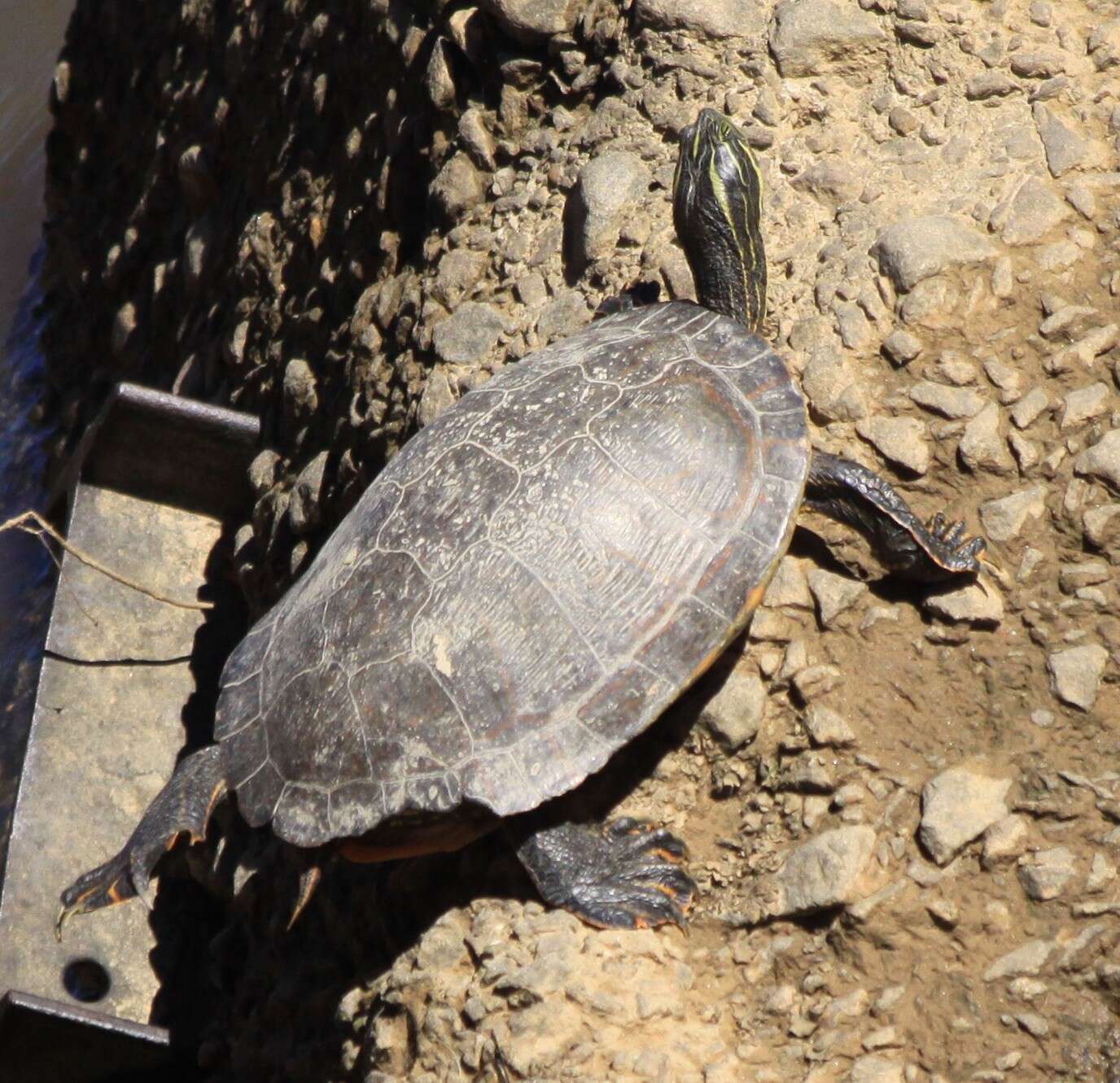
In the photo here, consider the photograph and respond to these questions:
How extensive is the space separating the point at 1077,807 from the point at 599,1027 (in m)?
1.32

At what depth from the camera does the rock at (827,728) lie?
3488mm

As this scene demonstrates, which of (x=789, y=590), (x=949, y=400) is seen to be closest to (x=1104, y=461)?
(x=949, y=400)

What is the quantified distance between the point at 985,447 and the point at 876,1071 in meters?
1.69

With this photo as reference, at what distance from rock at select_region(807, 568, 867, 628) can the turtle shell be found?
0.25 meters

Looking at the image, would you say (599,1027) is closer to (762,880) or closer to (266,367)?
(762,880)

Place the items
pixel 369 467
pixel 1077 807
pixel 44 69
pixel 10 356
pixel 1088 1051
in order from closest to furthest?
pixel 1088 1051 → pixel 1077 807 → pixel 369 467 → pixel 10 356 → pixel 44 69

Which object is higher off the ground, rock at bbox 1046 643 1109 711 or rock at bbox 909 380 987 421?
rock at bbox 909 380 987 421

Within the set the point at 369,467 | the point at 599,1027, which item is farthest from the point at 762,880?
the point at 369,467

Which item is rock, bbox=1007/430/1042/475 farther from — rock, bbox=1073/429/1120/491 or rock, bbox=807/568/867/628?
rock, bbox=807/568/867/628

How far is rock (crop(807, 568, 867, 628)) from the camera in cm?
368

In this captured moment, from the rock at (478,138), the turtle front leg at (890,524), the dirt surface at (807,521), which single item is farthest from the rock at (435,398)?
the turtle front leg at (890,524)

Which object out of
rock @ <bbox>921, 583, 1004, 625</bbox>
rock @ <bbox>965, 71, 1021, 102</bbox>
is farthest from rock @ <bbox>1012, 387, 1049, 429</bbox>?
rock @ <bbox>965, 71, 1021, 102</bbox>

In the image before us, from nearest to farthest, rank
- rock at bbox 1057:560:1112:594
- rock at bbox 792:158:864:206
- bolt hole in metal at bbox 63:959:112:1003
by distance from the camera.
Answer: rock at bbox 1057:560:1112:594 → rock at bbox 792:158:864:206 → bolt hole in metal at bbox 63:959:112:1003

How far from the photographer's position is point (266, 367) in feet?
17.1
